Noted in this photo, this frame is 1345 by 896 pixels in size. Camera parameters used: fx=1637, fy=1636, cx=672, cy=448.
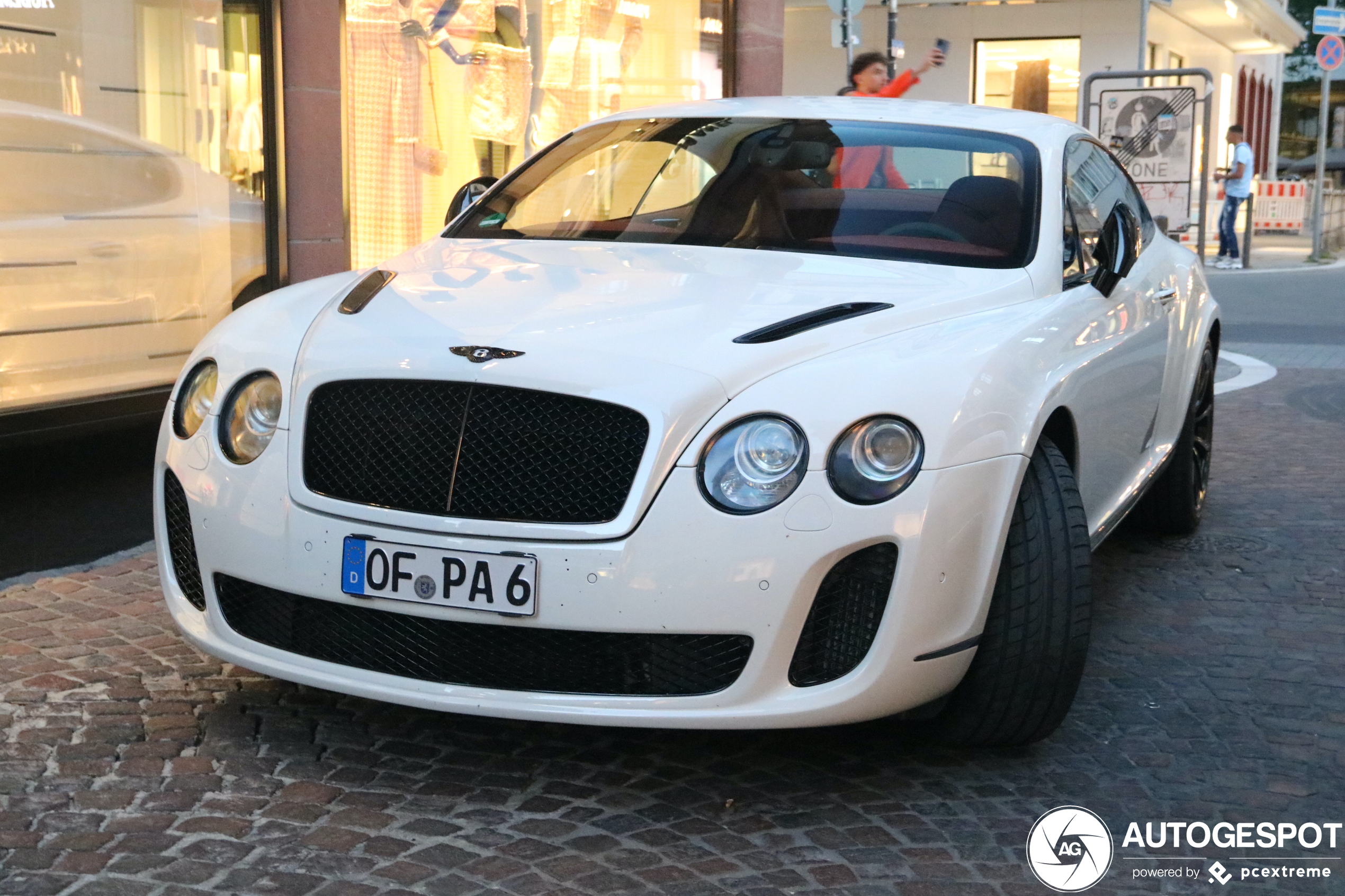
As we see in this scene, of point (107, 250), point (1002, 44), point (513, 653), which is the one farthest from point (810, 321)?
point (1002, 44)

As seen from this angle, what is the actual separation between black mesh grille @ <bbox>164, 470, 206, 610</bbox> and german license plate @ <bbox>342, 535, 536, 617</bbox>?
53 centimetres

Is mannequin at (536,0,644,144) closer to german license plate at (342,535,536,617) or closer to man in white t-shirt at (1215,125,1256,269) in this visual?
german license plate at (342,535,536,617)

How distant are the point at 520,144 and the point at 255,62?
2.61 meters

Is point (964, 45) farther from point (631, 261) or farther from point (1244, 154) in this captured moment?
point (631, 261)

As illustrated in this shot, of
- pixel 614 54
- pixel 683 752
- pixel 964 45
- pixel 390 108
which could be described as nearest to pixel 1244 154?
pixel 964 45

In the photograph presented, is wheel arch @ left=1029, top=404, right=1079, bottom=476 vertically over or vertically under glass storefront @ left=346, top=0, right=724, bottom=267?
under

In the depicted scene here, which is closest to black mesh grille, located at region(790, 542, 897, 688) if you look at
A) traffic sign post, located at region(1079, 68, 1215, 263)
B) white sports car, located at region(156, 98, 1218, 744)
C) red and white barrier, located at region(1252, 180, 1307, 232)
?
white sports car, located at region(156, 98, 1218, 744)

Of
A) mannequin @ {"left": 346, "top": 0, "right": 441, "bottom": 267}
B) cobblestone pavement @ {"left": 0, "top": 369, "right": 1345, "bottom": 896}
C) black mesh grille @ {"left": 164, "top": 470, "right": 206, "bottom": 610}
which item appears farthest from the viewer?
mannequin @ {"left": 346, "top": 0, "right": 441, "bottom": 267}

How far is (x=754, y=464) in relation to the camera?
3074 millimetres

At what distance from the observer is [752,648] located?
10.1 ft

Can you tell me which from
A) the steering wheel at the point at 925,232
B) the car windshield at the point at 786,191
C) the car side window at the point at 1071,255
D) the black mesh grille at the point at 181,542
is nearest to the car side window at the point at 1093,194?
the car side window at the point at 1071,255

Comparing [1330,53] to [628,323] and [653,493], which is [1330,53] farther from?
[653,493]

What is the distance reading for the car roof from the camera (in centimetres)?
475

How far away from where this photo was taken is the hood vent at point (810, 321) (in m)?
3.30
